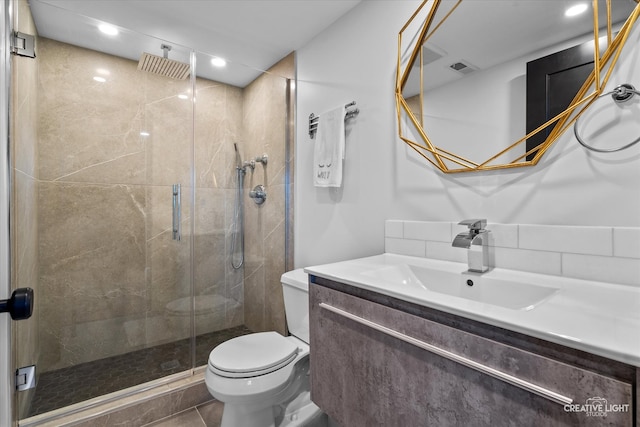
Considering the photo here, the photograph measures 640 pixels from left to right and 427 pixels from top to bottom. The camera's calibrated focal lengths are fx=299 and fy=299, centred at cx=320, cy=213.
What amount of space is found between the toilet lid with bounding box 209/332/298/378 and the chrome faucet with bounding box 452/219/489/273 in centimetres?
89

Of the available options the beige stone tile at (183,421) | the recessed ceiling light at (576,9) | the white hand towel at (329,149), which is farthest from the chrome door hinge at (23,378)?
the recessed ceiling light at (576,9)

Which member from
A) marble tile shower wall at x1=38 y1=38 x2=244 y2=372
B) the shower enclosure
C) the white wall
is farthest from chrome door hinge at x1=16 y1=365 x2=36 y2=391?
the white wall

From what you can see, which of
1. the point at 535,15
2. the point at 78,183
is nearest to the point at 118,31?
the point at 78,183

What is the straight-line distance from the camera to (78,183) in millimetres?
1783

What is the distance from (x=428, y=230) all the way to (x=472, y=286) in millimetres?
327

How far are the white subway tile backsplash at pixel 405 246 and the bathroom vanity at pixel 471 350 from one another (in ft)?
0.64

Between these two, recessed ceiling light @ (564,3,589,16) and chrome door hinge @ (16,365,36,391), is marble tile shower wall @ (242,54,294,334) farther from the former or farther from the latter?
recessed ceiling light @ (564,3,589,16)

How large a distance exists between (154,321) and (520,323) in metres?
2.09

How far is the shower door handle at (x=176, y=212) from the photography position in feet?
6.48

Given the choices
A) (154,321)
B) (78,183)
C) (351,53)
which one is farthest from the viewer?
(154,321)

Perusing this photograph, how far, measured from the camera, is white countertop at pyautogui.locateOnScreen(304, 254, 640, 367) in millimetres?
475

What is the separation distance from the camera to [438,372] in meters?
0.67

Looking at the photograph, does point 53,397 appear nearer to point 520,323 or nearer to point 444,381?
point 444,381

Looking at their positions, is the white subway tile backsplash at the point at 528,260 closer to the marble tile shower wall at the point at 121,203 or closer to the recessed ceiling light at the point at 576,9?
the recessed ceiling light at the point at 576,9
